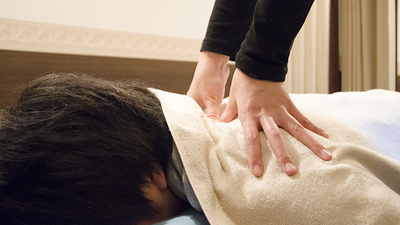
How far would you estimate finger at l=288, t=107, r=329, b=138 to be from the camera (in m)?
0.54

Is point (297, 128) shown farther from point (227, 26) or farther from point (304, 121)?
point (227, 26)

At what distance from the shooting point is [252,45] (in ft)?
2.07

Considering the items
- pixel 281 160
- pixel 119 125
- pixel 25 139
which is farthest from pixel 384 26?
pixel 25 139

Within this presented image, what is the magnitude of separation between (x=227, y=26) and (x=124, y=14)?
42.3 inches

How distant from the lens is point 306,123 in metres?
0.57

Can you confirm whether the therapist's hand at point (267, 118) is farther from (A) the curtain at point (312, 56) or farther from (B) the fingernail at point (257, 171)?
(A) the curtain at point (312, 56)

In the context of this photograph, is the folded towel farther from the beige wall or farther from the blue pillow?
the beige wall

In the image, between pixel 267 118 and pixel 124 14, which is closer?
pixel 267 118

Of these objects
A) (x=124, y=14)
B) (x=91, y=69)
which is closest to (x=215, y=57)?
(x=91, y=69)

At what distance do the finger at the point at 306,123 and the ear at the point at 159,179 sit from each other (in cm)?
32

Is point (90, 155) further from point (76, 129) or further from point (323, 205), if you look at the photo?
point (323, 205)

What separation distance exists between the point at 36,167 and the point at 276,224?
42 cm

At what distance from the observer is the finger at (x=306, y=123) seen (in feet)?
1.78

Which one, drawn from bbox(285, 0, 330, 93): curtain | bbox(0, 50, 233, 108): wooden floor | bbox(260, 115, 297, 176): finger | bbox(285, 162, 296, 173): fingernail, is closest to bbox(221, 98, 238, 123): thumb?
bbox(260, 115, 297, 176): finger
